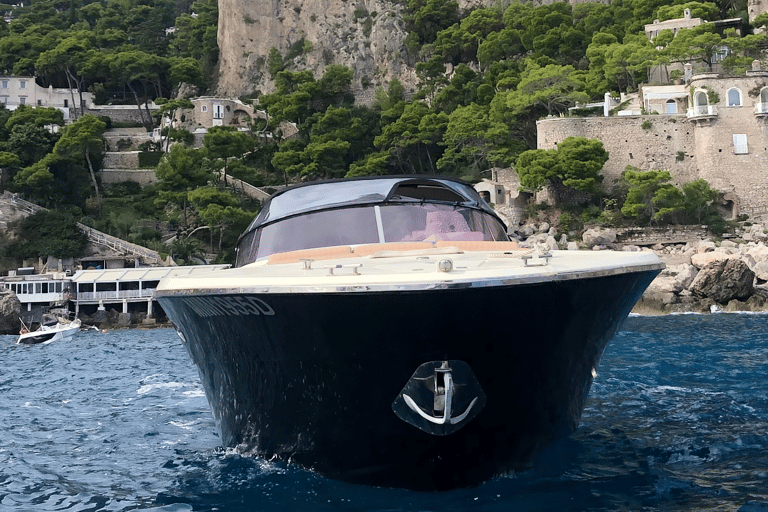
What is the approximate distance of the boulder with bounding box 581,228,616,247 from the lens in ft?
127

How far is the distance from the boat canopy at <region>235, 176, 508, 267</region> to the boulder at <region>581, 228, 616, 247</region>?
3140 centimetres

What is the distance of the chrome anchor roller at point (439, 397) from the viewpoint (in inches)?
225

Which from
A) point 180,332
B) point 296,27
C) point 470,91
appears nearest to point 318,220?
point 180,332

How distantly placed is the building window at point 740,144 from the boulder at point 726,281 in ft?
44.0

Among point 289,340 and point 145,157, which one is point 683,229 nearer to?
point 145,157

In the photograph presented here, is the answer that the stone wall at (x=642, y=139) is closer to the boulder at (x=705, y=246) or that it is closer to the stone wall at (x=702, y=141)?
the stone wall at (x=702, y=141)

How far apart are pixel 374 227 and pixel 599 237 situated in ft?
108

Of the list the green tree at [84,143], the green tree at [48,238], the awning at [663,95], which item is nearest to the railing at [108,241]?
the green tree at [48,238]

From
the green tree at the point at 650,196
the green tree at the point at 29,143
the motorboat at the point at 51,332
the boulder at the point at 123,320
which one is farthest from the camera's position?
the green tree at the point at 29,143

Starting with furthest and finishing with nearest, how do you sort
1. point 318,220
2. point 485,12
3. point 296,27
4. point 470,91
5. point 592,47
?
point 296,27 < point 485,12 < point 470,91 < point 592,47 < point 318,220

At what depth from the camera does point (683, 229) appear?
3984 cm

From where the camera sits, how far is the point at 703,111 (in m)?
40.6

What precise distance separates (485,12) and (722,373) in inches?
1977

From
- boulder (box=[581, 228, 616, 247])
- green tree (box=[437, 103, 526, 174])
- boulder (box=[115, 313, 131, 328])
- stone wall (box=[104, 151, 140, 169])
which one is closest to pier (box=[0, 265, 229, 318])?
boulder (box=[115, 313, 131, 328])
